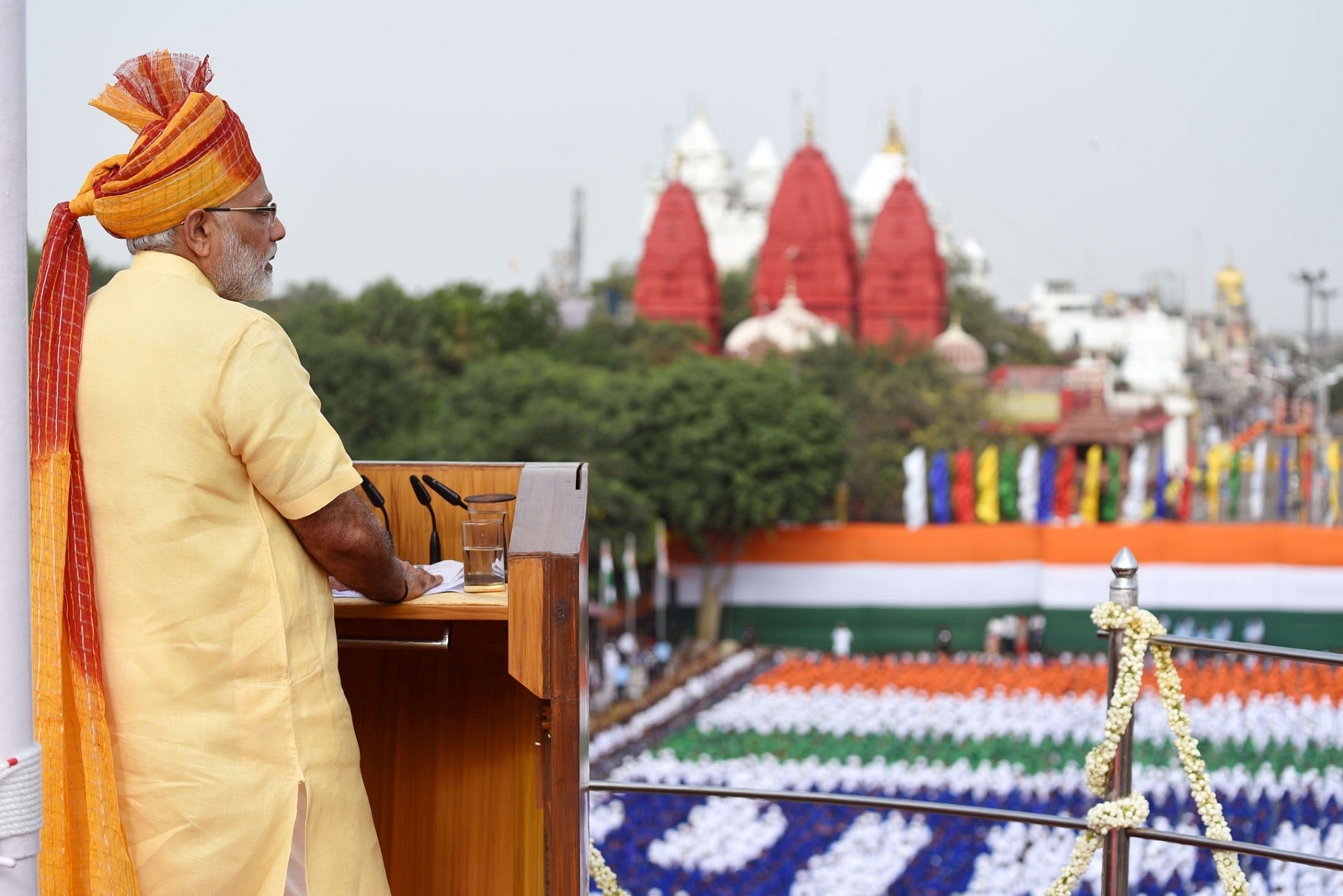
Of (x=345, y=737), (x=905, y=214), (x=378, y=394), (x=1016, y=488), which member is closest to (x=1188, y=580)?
(x=1016, y=488)

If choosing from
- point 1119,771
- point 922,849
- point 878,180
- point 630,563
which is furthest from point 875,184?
point 1119,771

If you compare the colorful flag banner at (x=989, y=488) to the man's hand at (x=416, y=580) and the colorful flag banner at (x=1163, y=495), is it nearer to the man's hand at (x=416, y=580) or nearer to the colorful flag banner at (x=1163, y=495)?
the colorful flag banner at (x=1163, y=495)

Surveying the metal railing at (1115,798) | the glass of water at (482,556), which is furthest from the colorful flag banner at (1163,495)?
the glass of water at (482,556)

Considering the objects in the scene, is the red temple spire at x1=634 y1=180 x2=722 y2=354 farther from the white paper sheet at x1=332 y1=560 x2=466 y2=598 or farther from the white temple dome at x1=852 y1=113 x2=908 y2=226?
the white paper sheet at x1=332 y1=560 x2=466 y2=598

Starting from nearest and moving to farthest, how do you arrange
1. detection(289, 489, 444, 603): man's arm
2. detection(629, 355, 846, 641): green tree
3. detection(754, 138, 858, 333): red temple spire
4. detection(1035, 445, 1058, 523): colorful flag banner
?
detection(289, 489, 444, 603): man's arm < detection(629, 355, 846, 641): green tree < detection(1035, 445, 1058, 523): colorful flag banner < detection(754, 138, 858, 333): red temple spire

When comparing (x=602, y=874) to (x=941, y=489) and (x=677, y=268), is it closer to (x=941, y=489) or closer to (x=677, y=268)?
(x=941, y=489)

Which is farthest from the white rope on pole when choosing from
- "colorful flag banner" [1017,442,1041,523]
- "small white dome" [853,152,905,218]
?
"small white dome" [853,152,905,218]
